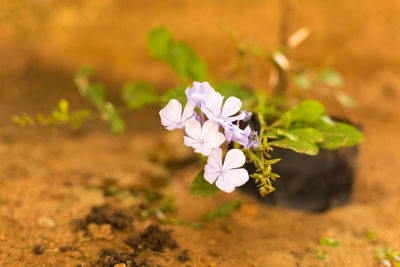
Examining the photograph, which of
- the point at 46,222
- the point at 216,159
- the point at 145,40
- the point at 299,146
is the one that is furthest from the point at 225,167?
the point at 145,40

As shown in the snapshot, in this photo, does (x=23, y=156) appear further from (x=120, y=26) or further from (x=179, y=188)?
(x=120, y=26)

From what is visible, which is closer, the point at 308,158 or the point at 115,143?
the point at 308,158

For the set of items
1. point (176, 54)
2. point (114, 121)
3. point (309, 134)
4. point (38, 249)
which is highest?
point (176, 54)

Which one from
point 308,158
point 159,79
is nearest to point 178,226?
point 308,158

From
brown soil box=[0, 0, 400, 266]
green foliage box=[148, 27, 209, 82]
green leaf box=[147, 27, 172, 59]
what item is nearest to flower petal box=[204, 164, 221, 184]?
brown soil box=[0, 0, 400, 266]

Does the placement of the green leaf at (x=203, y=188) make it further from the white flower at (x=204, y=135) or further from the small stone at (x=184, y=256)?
the small stone at (x=184, y=256)

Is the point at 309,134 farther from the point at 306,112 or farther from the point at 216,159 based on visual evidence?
the point at 216,159
